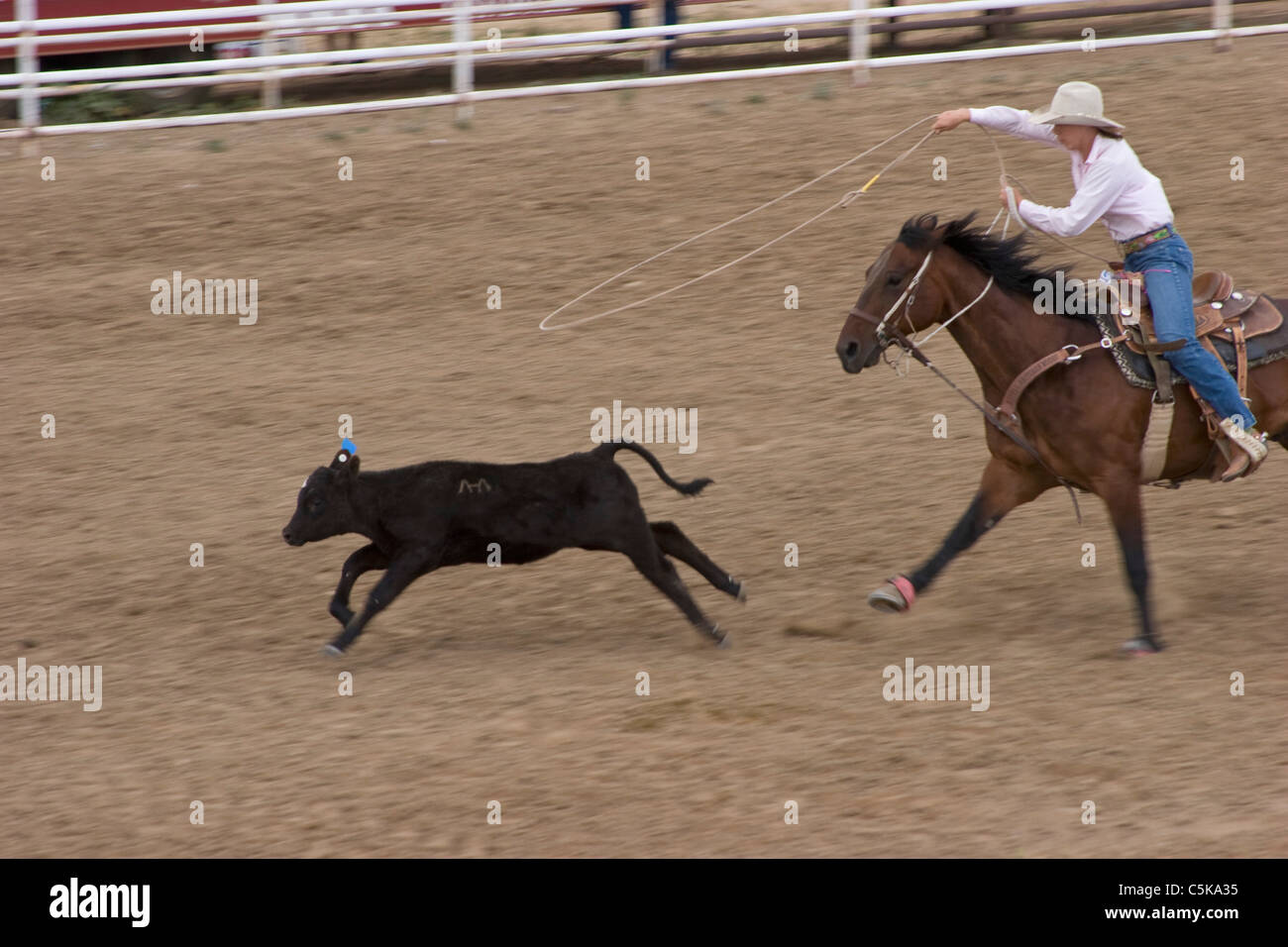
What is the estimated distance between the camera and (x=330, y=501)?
22.3ft

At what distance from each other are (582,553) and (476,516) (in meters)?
1.55

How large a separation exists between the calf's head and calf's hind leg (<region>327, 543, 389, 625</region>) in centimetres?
20

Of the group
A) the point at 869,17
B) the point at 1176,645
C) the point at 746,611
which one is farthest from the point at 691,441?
the point at 869,17

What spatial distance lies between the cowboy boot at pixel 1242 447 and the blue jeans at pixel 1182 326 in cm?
4

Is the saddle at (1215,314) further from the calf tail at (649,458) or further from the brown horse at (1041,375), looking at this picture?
the calf tail at (649,458)

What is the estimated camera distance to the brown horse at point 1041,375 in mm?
6426

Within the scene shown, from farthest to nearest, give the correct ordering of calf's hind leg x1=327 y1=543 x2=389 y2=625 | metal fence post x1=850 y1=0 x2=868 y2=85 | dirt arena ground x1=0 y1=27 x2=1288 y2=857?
metal fence post x1=850 y1=0 x2=868 y2=85 < calf's hind leg x1=327 y1=543 x2=389 y2=625 < dirt arena ground x1=0 y1=27 x2=1288 y2=857

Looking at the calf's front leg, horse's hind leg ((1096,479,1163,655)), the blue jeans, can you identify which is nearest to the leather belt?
the blue jeans

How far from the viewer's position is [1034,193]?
37.6 ft

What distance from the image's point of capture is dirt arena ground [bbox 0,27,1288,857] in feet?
17.6
